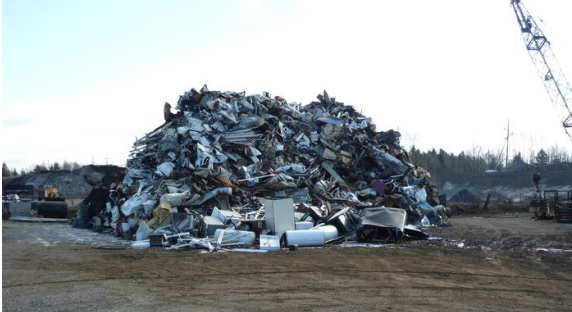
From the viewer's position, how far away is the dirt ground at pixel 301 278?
21.8ft

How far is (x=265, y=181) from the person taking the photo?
55.5 ft

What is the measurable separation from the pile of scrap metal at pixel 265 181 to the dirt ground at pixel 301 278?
1279 millimetres

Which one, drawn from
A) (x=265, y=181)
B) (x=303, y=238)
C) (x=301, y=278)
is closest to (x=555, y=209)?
(x=265, y=181)

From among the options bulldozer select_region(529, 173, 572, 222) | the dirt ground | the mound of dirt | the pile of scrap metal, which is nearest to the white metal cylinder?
the pile of scrap metal

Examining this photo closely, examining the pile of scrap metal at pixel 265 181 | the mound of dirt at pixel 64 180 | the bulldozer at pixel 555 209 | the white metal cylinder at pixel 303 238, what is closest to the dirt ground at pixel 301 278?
the white metal cylinder at pixel 303 238

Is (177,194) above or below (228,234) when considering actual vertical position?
above

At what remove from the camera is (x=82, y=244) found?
14.3 m

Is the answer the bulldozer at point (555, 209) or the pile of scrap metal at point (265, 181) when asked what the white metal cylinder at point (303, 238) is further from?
the bulldozer at point (555, 209)

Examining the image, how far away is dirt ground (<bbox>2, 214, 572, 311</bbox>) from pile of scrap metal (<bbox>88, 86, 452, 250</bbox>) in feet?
4.20

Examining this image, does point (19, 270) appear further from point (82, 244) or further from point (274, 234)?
point (274, 234)

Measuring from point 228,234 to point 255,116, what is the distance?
7966 mm

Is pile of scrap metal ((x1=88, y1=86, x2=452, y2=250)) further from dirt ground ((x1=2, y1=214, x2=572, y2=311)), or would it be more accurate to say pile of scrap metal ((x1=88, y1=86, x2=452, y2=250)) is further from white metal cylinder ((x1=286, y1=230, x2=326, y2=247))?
dirt ground ((x1=2, y1=214, x2=572, y2=311))

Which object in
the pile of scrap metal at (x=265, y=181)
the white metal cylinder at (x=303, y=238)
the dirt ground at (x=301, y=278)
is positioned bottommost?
the dirt ground at (x=301, y=278)

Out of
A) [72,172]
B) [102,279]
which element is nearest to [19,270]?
[102,279]
